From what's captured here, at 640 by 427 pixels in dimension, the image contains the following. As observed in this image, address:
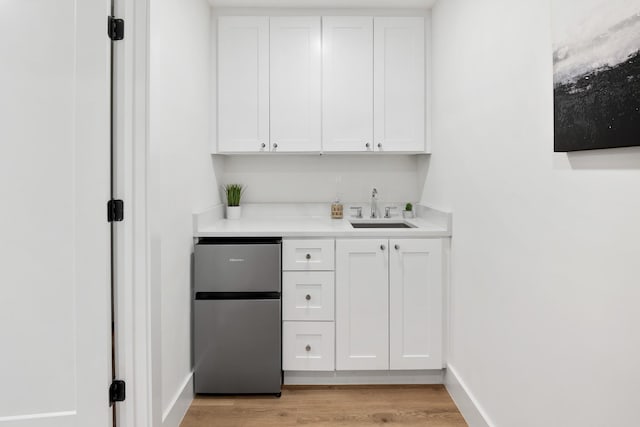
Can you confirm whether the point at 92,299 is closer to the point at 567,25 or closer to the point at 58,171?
the point at 58,171

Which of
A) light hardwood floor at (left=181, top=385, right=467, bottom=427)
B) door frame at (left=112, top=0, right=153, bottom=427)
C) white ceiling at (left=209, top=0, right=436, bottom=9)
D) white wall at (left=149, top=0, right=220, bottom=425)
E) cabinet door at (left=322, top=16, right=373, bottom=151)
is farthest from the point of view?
cabinet door at (left=322, top=16, right=373, bottom=151)

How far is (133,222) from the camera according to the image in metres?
1.81

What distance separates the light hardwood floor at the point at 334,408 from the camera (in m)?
2.26

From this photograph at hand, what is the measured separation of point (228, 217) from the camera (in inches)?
124

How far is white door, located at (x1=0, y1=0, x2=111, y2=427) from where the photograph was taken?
1.68 meters

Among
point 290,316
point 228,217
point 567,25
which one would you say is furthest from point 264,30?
point 567,25

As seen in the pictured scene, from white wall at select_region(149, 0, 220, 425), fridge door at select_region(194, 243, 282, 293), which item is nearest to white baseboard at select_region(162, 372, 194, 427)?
white wall at select_region(149, 0, 220, 425)

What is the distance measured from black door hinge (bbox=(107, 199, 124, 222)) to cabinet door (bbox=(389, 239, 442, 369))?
58.3 inches

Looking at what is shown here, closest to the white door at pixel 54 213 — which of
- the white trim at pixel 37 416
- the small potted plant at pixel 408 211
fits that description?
the white trim at pixel 37 416

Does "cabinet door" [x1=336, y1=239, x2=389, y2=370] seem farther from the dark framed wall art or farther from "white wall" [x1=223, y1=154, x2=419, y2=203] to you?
the dark framed wall art

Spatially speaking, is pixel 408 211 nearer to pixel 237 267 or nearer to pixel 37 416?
pixel 237 267

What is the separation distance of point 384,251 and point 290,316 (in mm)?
677

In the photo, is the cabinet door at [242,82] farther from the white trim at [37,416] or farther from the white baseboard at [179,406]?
the white trim at [37,416]

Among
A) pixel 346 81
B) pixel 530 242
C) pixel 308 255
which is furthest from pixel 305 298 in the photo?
pixel 346 81
